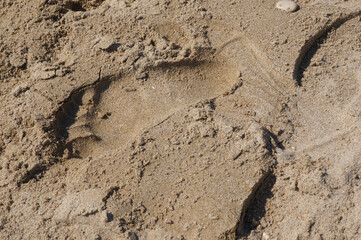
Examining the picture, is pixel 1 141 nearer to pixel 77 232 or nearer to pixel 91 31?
pixel 77 232

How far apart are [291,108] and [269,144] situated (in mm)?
320

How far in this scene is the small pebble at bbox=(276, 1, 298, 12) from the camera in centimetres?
262

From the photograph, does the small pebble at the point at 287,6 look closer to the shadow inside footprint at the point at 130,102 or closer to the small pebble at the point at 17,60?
the shadow inside footprint at the point at 130,102

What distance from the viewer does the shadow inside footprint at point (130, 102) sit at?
7.63ft

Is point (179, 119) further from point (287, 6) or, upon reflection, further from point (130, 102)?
point (287, 6)

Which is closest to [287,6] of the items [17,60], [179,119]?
[179,119]

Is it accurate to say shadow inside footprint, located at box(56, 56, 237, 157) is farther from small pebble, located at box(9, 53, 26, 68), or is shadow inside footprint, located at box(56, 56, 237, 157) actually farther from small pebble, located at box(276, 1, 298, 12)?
small pebble, located at box(276, 1, 298, 12)

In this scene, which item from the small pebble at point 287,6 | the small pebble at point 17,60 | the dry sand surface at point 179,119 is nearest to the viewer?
the dry sand surface at point 179,119

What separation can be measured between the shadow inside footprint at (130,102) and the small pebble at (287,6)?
1.95 feet

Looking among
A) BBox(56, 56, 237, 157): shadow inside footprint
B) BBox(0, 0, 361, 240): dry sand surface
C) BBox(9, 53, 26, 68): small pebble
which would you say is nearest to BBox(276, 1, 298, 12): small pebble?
BBox(0, 0, 361, 240): dry sand surface

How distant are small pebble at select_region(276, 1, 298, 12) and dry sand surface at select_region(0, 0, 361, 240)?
36 millimetres

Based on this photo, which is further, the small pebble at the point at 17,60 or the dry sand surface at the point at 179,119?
the small pebble at the point at 17,60

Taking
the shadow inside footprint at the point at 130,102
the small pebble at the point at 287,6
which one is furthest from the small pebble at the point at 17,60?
the small pebble at the point at 287,6

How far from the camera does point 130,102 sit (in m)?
2.42
